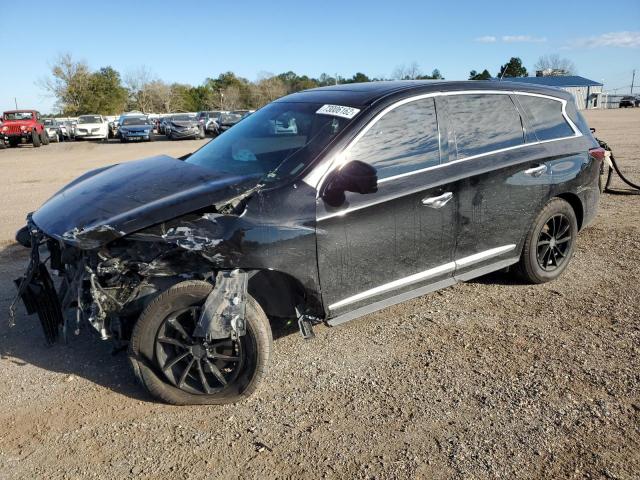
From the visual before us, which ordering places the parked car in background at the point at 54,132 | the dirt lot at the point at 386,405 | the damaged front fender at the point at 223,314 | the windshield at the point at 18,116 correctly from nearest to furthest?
the dirt lot at the point at 386,405 < the damaged front fender at the point at 223,314 < the windshield at the point at 18,116 < the parked car in background at the point at 54,132

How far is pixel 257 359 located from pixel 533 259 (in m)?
2.74

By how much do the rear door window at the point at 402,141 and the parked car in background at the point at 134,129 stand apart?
26.5 m

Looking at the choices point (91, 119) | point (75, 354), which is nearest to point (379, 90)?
point (75, 354)

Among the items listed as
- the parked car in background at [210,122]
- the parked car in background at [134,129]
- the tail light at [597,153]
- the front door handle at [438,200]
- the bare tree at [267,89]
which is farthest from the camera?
the bare tree at [267,89]

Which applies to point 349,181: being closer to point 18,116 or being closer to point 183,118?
point 183,118

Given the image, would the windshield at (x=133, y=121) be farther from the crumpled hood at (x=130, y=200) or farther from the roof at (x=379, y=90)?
the crumpled hood at (x=130, y=200)

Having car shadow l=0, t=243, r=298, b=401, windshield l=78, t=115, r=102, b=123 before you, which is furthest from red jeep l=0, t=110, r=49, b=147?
car shadow l=0, t=243, r=298, b=401

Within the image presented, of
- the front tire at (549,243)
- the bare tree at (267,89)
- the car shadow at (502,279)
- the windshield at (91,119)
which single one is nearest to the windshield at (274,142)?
the front tire at (549,243)

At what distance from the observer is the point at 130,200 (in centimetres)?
321

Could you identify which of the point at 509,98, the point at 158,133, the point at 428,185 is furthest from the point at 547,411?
the point at 158,133

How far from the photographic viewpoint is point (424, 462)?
2.59 meters

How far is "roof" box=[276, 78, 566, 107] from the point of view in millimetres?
3770

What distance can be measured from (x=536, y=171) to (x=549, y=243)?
733 millimetres

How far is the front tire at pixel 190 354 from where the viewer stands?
3008 mm
